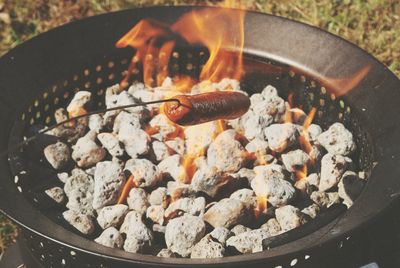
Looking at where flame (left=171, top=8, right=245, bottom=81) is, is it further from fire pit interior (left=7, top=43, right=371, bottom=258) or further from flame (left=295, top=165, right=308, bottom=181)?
flame (left=295, top=165, right=308, bottom=181)

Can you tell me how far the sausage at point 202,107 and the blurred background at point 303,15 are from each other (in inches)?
61.9

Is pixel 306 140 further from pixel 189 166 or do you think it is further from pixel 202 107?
pixel 202 107

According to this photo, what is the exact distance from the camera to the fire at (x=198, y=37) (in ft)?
7.48

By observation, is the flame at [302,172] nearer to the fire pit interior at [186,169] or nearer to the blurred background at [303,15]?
the fire pit interior at [186,169]

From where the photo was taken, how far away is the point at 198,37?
231 centimetres

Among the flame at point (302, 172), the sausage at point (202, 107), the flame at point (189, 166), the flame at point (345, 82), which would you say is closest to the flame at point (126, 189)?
the flame at point (189, 166)

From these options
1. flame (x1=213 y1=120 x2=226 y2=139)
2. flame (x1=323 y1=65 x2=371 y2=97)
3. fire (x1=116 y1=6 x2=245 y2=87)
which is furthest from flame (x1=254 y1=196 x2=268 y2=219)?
fire (x1=116 y1=6 x2=245 y2=87)

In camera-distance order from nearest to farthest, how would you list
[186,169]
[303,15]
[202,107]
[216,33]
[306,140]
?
1. [202,107]
2. [186,169]
3. [306,140]
4. [216,33]
5. [303,15]

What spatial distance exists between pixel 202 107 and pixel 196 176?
26cm

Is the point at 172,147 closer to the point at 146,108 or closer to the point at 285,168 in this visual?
the point at 146,108

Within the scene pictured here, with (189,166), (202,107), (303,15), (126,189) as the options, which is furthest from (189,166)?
(303,15)

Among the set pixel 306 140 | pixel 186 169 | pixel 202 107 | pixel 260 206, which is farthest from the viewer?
pixel 306 140

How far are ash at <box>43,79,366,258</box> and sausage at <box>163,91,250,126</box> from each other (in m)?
0.20

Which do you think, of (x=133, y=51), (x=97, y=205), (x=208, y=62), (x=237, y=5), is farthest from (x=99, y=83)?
(x=237, y=5)
